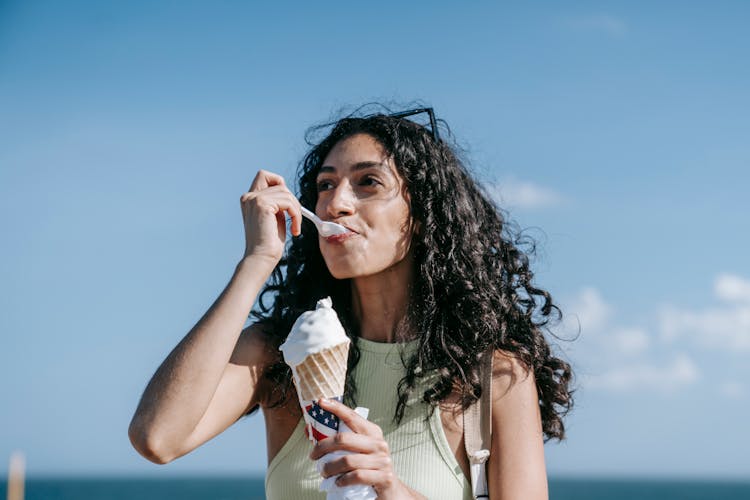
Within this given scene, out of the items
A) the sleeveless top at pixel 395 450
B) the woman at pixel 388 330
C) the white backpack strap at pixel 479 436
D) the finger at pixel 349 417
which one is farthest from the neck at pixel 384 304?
the finger at pixel 349 417

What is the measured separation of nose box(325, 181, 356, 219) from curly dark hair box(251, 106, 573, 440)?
1.14 feet

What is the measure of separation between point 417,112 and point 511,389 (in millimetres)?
1464

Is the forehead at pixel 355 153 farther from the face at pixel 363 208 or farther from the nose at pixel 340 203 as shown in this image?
the nose at pixel 340 203

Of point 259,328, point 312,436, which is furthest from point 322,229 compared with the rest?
point 312,436

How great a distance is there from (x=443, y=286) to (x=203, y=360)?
4.17ft

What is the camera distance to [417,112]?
414 centimetres

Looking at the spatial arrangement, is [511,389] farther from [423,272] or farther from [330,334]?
[330,334]

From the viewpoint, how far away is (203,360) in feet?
9.48

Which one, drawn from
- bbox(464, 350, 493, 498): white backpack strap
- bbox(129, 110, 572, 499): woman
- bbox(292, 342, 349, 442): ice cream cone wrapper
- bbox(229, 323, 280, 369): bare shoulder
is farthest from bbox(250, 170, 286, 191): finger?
bbox(464, 350, 493, 498): white backpack strap

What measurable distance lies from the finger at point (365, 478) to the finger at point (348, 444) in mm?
60

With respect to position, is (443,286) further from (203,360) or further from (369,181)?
(203,360)

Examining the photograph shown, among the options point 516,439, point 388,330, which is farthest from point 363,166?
point 516,439

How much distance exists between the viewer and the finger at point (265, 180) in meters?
3.26

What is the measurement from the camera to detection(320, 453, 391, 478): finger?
2.52 m
